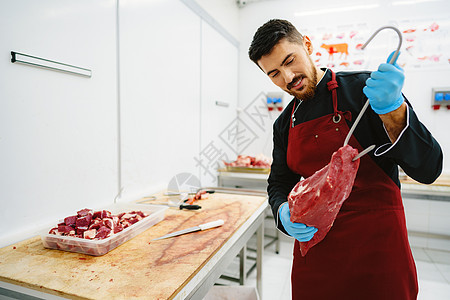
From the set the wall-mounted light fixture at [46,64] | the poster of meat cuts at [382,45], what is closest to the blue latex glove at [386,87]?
the wall-mounted light fixture at [46,64]

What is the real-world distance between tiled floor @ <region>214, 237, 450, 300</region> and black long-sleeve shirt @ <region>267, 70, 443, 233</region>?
5.00 feet

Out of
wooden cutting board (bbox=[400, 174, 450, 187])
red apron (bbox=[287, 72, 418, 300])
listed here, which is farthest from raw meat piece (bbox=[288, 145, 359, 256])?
wooden cutting board (bbox=[400, 174, 450, 187])

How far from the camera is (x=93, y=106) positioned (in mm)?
1704

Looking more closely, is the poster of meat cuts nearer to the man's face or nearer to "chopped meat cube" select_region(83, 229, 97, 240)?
the man's face

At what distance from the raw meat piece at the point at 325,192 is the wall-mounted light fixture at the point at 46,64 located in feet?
4.34

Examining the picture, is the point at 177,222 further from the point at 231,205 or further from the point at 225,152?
the point at 225,152

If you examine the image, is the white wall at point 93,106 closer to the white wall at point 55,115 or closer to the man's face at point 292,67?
the white wall at point 55,115

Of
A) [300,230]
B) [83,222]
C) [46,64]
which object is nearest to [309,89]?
[300,230]

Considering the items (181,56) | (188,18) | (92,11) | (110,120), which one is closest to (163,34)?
(181,56)

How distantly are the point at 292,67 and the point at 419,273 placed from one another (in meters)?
2.84

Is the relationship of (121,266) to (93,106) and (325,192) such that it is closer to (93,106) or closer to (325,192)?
(325,192)

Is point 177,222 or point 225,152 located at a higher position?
point 225,152

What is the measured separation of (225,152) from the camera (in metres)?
3.93

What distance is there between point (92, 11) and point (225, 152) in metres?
2.54
